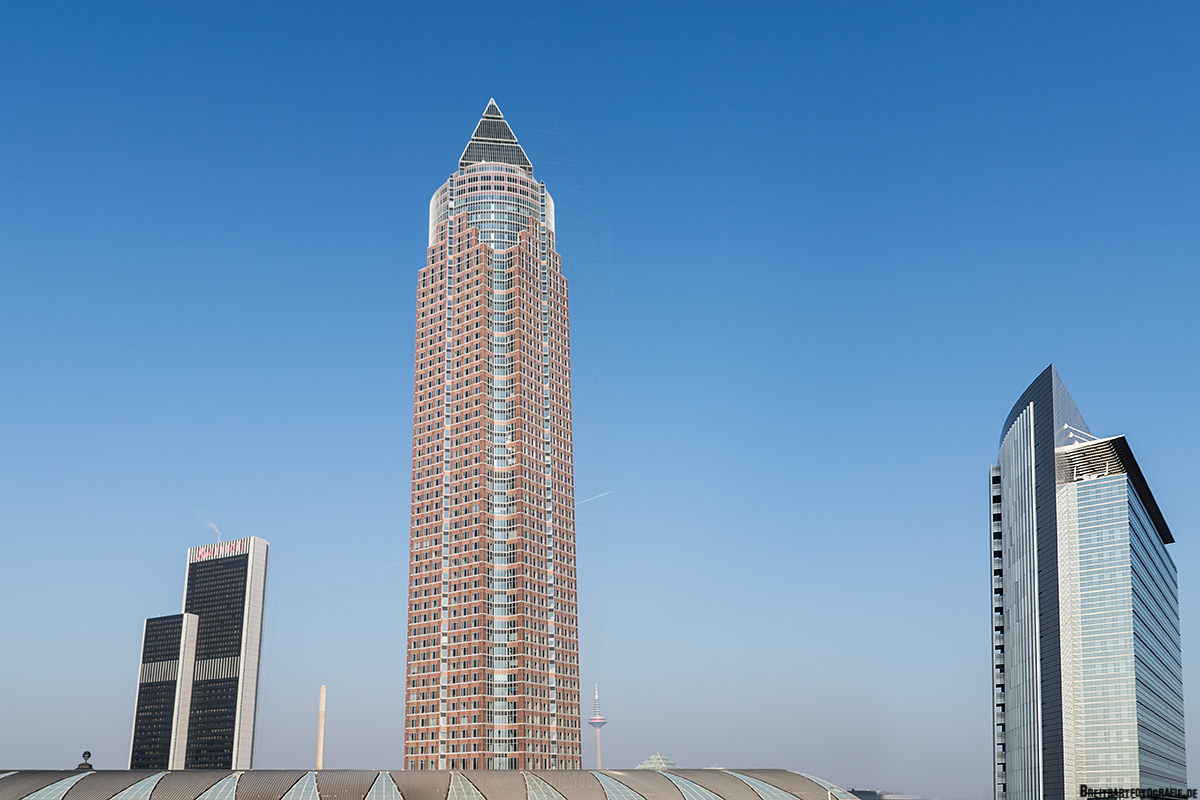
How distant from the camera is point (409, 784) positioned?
15062cm

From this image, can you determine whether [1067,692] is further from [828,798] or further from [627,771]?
[627,771]

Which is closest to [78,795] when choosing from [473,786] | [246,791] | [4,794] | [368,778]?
[4,794]

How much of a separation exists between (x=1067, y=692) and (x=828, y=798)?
5792 cm

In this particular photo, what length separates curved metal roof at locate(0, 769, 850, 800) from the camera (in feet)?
463

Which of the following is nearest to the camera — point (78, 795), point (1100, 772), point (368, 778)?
point (78, 795)

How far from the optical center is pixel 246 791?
463 ft

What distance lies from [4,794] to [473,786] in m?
57.2

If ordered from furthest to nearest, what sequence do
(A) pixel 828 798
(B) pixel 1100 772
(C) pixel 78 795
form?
(B) pixel 1100 772
(A) pixel 828 798
(C) pixel 78 795

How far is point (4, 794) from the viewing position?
462 ft

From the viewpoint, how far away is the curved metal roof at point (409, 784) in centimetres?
14125

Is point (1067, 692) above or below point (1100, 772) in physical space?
above

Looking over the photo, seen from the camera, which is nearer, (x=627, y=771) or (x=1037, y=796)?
(x=627, y=771)

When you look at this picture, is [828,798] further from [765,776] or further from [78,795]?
[78,795]

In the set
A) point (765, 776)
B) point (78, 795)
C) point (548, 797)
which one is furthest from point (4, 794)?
point (765, 776)
